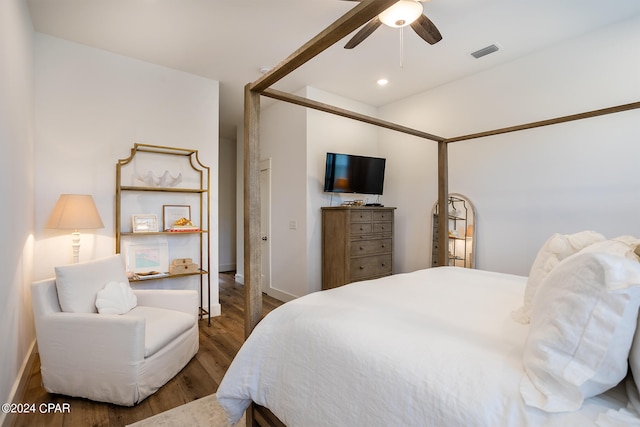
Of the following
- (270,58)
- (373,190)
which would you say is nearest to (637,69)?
(373,190)

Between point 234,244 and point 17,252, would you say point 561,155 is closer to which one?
point 17,252

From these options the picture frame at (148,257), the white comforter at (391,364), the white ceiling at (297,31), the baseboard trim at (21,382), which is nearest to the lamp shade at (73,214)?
the picture frame at (148,257)

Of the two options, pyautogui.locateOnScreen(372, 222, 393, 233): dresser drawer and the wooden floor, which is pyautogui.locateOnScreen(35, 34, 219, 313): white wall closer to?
the wooden floor

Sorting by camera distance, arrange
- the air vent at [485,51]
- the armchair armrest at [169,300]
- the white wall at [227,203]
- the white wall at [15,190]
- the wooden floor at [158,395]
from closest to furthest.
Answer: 1. the white wall at [15,190]
2. the wooden floor at [158,395]
3. the armchair armrest at [169,300]
4. the air vent at [485,51]
5. the white wall at [227,203]

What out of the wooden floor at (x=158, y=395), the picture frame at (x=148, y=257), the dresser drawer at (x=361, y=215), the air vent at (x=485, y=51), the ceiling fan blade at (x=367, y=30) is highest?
the air vent at (x=485, y=51)

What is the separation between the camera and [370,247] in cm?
387

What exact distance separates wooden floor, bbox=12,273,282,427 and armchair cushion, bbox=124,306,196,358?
0.31m

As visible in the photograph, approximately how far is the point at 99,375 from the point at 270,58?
3.10 m

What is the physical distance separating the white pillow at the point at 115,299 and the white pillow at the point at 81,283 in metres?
0.05

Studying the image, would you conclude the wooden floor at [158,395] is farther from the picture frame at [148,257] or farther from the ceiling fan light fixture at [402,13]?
the ceiling fan light fixture at [402,13]

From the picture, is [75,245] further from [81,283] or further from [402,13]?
[402,13]

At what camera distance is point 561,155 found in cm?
289

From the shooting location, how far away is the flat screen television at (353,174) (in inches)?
155

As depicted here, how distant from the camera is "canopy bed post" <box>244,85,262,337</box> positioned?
153 centimetres
